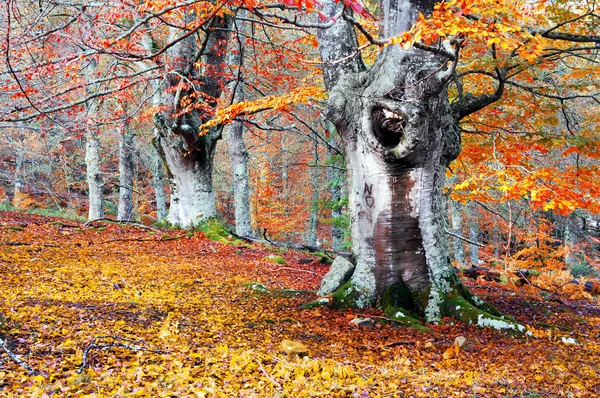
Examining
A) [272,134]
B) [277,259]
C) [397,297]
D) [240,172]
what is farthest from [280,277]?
[272,134]

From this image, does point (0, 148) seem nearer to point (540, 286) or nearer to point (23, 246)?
point (23, 246)

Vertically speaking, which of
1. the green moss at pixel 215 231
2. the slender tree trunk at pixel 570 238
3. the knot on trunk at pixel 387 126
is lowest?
the slender tree trunk at pixel 570 238

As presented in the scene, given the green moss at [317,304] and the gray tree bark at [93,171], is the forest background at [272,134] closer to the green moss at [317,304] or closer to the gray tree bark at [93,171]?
the gray tree bark at [93,171]

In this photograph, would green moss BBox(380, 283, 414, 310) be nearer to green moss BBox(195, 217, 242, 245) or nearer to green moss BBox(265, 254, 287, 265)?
green moss BBox(265, 254, 287, 265)

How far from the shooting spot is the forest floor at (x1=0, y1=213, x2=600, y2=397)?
2.67m

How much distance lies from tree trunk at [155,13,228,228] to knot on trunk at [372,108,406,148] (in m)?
5.12

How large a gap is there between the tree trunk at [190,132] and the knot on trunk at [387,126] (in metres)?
5.12

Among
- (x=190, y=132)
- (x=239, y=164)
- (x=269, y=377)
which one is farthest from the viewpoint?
(x=239, y=164)

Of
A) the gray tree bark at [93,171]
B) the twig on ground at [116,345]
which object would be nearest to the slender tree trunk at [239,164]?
the gray tree bark at [93,171]

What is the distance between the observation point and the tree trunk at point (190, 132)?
9.39 meters

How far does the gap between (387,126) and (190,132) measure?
5.75 meters

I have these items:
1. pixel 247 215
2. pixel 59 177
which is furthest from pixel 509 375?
pixel 59 177

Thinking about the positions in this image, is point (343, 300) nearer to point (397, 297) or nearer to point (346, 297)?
point (346, 297)

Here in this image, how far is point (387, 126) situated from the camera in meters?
4.97
